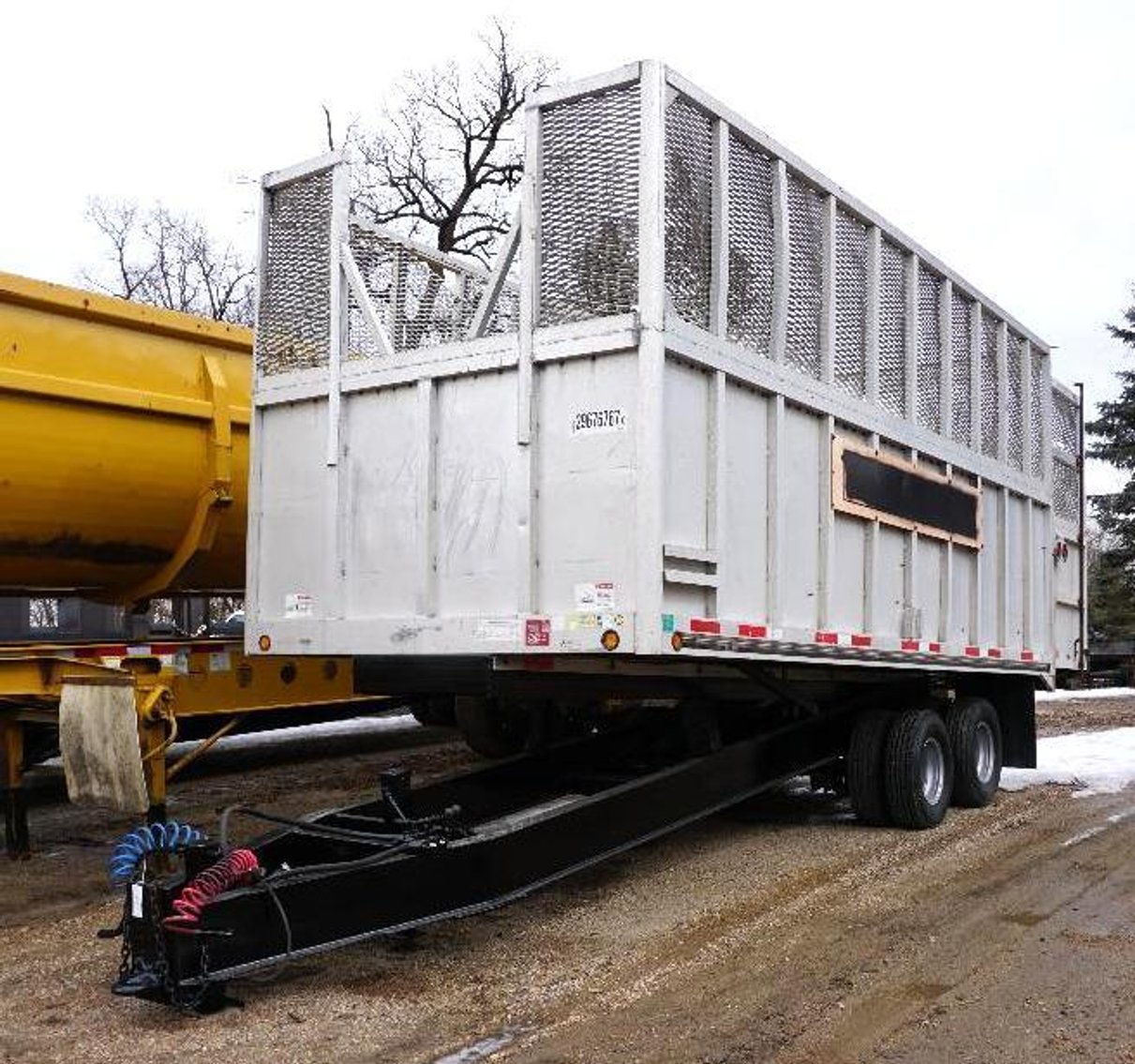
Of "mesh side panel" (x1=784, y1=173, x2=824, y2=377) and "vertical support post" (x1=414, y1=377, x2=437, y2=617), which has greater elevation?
"mesh side panel" (x1=784, y1=173, x2=824, y2=377)

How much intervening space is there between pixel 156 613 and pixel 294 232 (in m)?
4.04

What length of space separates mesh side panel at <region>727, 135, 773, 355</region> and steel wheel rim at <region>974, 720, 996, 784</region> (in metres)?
4.20

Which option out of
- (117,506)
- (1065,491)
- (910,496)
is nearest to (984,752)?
(910,496)

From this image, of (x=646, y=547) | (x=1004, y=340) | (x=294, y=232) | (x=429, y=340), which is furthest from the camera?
(x=1004, y=340)

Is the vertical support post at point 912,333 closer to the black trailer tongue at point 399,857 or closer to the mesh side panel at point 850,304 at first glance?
the mesh side panel at point 850,304

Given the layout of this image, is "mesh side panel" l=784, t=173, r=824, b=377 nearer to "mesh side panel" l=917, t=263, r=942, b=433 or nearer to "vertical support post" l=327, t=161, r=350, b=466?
"mesh side panel" l=917, t=263, r=942, b=433

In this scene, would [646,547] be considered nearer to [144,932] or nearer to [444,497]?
[444,497]

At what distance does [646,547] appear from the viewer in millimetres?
5387

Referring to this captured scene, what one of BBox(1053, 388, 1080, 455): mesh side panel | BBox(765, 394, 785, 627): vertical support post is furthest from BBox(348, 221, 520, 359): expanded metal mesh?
BBox(1053, 388, 1080, 455): mesh side panel

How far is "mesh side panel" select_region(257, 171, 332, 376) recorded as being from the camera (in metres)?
6.96

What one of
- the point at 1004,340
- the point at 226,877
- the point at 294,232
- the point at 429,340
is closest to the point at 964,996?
the point at 226,877

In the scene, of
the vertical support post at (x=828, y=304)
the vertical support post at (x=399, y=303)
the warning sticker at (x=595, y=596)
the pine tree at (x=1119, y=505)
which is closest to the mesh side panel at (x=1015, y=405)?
the vertical support post at (x=828, y=304)

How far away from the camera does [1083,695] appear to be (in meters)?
23.8

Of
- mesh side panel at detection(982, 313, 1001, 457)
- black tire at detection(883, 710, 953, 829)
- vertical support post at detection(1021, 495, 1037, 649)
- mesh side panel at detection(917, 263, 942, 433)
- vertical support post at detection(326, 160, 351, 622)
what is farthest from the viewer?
vertical support post at detection(1021, 495, 1037, 649)
